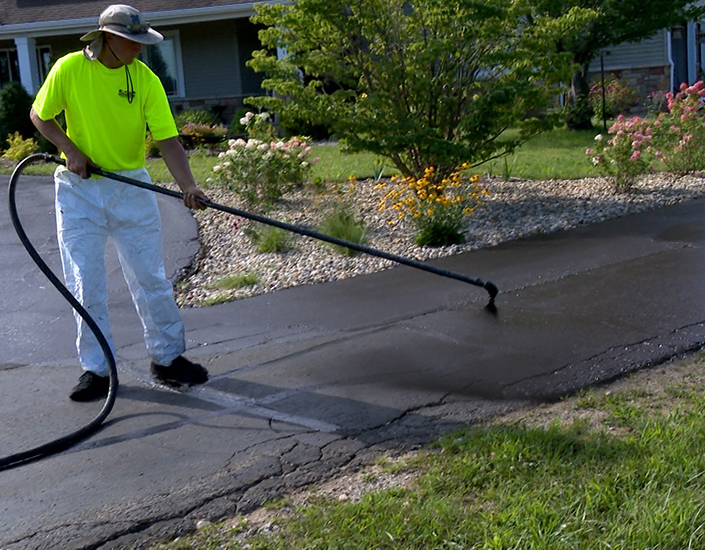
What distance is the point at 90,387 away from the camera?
495 cm

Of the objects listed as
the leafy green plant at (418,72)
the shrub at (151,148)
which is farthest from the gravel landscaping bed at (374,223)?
the shrub at (151,148)

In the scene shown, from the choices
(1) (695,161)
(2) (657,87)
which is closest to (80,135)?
(1) (695,161)

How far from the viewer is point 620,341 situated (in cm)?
548

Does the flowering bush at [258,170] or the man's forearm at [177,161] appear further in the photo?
the flowering bush at [258,170]

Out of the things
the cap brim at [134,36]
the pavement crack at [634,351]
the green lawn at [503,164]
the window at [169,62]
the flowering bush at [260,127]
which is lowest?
the pavement crack at [634,351]

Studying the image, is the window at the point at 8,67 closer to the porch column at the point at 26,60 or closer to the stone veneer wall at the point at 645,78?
the porch column at the point at 26,60

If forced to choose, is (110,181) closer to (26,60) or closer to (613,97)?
(613,97)

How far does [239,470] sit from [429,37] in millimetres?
6943

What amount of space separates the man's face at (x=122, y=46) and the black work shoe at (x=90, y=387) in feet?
5.84

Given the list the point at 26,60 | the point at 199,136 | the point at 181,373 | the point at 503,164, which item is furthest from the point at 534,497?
the point at 26,60

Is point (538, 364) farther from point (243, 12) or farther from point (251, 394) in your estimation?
point (243, 12)

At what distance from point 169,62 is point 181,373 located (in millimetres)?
18511

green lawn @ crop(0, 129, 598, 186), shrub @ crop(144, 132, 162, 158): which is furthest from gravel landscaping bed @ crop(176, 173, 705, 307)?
shrub @ crop(144, 132, 162, 158)

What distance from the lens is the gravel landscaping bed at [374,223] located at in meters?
7.99
